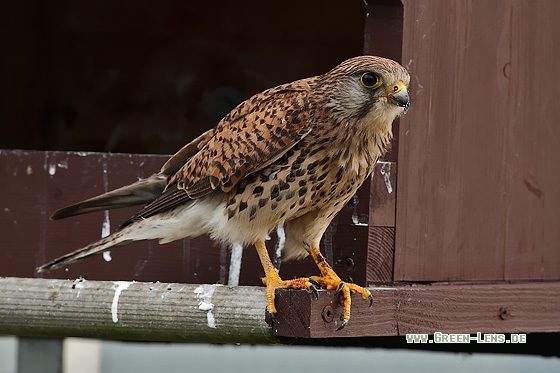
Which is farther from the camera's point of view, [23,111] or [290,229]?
[23,111]

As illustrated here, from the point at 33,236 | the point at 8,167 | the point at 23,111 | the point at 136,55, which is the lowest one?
the point at 33,236

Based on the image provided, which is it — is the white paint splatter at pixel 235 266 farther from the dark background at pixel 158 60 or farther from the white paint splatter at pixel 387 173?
the dark background at pixel 158 60

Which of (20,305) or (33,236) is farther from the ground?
(33,236)

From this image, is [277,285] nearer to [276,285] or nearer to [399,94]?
[276,285]

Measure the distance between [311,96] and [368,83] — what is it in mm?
206

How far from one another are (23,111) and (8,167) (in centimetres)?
200

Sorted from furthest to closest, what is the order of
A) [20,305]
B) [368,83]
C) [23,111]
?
[23,111] → [20,305] → [368,83]

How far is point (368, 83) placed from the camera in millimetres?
3148

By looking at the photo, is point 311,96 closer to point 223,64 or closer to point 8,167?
point 8,167

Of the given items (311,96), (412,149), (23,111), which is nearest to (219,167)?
(311,96)

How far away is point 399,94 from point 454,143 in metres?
0.70

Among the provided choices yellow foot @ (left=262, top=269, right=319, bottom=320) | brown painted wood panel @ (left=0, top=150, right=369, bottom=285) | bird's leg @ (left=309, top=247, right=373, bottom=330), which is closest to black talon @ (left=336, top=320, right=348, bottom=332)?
bird's leg @ (left=309, top=247, right=373, bottom=330)

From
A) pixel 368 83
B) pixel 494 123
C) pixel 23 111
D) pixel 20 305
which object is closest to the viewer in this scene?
pixel 368 83

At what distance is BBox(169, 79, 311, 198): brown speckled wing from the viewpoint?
318 centimetres
